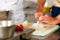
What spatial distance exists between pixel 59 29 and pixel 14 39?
11.3 inches

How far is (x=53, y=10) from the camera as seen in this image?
3.57 ft

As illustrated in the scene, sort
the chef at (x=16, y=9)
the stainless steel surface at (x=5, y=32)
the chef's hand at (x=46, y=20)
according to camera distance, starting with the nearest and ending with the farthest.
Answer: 1. the stainless steel surface at (x=5, y=32)
2. the chef's hand at (x=46, y=20)
3. the chef at (x=16, y=9)

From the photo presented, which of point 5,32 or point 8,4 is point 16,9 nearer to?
point 8,4

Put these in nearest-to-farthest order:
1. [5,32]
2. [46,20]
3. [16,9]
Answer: [5,32], [46,20], [16,9]

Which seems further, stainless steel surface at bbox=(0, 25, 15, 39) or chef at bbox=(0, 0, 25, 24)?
chef at bbox=(0, 0, 25, 24)

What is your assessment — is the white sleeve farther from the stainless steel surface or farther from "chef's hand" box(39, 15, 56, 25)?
the stainless steel surface

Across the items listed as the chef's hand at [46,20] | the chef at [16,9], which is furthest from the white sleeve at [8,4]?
the chef's hand at [46,20]

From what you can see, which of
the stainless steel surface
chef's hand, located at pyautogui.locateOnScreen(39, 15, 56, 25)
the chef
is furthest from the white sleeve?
the stainless steel surface

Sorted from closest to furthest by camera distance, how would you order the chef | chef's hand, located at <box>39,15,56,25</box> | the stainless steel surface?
the stainless steel surface
chef's hand, located at <box>39,15,56,25</box>
the chef

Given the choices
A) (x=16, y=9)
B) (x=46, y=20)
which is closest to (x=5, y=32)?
(x=46, y=20)

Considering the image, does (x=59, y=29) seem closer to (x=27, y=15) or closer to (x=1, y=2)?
(x=27, y=15)

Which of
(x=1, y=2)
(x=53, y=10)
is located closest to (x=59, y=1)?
(x=53, y=10)

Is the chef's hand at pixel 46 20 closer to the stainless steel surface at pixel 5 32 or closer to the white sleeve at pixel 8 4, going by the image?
the stainless steel surface at pixel 5 32

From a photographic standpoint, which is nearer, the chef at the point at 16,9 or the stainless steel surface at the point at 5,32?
the stainless steel surface at the point at 5,32
